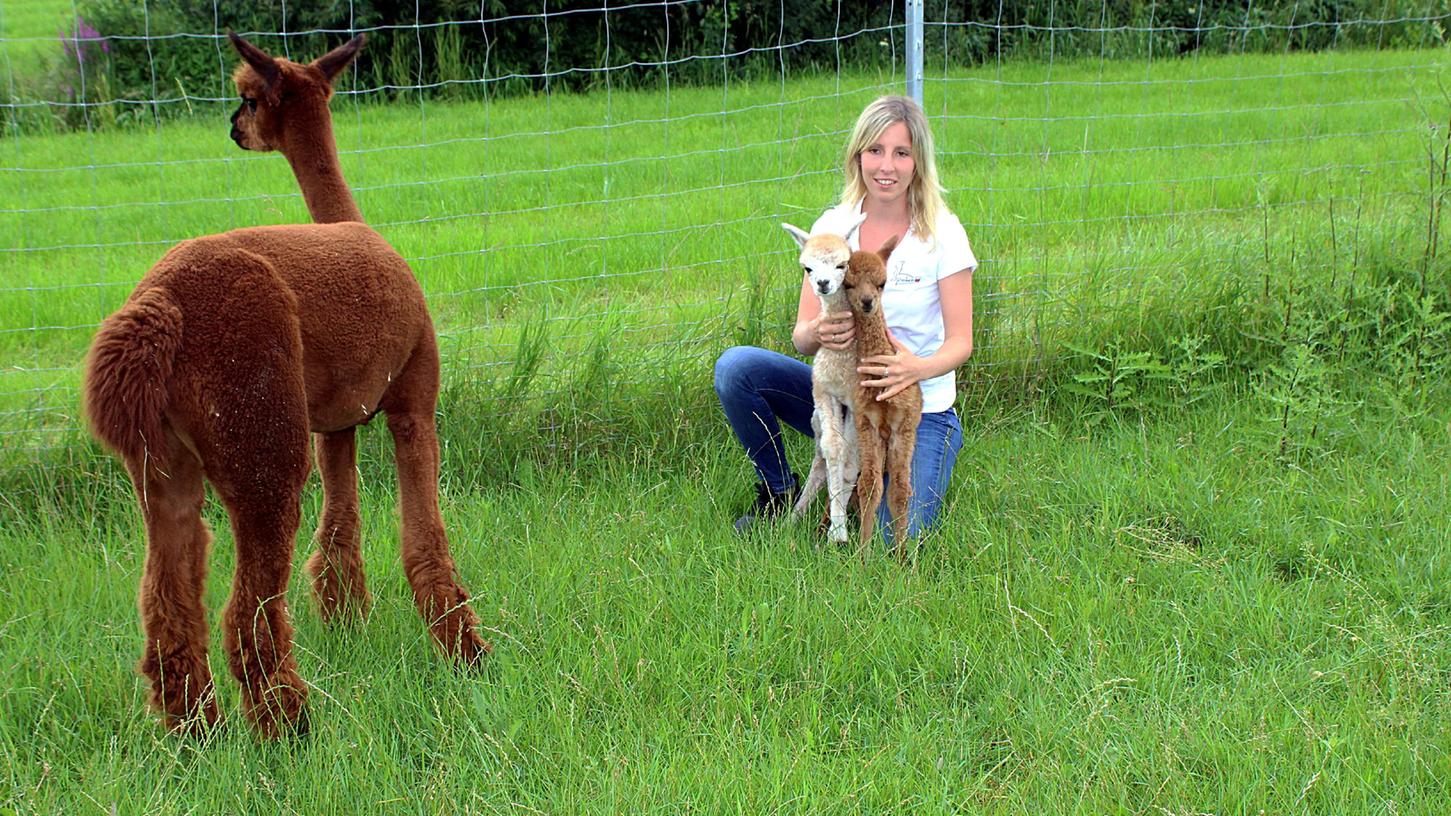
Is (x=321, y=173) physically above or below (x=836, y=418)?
above

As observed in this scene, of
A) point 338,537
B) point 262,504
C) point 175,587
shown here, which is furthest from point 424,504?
point 175,587

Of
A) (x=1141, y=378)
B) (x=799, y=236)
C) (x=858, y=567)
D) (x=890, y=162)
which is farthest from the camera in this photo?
(x=1141, y=378)

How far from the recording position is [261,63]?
3133mm

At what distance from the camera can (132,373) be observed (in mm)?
2471

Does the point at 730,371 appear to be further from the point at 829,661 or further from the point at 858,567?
the point at 829,661

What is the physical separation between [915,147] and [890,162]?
4.2 inches

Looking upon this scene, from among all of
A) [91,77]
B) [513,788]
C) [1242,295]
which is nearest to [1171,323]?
[1242,295]

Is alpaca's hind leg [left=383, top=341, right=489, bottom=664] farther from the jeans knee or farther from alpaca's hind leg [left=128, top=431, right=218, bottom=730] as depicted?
the jeans knee

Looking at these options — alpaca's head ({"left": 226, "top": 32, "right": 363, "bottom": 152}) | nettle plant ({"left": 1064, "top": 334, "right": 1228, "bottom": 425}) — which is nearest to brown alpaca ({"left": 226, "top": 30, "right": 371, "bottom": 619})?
alpaca's head ({"left": 226, "top": 32, "right": 363, "bottom": 152})

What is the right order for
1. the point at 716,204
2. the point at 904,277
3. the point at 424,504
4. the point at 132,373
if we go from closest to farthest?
the point at 132,373, the point at 424,504, the point at 904,277, the point at 716,204

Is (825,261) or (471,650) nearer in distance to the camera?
(471,650)

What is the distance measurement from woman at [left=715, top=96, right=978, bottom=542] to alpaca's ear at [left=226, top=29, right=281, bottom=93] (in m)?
1.84

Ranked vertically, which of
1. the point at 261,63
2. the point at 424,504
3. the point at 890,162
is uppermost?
the point at 261,63

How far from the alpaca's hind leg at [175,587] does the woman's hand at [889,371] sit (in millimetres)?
2051
